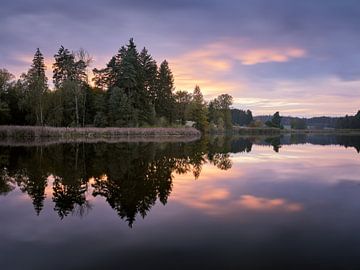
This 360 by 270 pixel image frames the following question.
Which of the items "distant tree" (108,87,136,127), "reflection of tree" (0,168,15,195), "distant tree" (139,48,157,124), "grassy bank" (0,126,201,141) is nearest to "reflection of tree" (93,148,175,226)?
"reflection of tree" (0,168,15,195)

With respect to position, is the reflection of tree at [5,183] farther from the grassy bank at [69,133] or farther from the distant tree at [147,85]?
the distant tree at [147,85]

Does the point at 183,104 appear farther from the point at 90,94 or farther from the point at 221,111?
the point at 90,94

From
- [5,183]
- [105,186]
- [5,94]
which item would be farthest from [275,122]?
[5,183]

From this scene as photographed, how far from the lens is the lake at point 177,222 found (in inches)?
245

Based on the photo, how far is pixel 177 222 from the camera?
853 centimetres

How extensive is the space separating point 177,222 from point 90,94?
199 ft

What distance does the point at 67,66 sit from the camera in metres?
65.9

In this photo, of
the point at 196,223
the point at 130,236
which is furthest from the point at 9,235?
the point at 196,223

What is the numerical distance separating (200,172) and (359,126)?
575ft

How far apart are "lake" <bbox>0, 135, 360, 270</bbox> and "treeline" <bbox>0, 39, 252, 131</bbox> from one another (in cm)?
4563

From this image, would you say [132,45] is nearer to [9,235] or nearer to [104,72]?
[104,72]

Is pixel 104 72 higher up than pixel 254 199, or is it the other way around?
pixel 104 72

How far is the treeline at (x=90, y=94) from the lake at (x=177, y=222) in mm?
45628

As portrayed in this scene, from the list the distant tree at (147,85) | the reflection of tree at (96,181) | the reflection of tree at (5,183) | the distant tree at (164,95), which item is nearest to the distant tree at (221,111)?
the distant tree at (164,95)
